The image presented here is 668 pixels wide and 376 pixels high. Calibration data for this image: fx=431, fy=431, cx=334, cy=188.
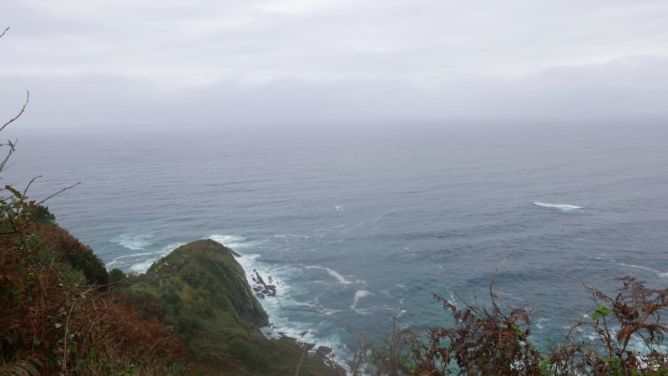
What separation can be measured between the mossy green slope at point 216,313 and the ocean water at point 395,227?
427 centimetres

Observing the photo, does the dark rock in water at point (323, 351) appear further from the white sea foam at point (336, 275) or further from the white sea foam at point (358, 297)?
the white sea foam at point (336, 275)

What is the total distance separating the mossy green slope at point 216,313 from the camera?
2220cm

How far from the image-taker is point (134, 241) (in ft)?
191

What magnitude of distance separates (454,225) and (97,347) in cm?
5880

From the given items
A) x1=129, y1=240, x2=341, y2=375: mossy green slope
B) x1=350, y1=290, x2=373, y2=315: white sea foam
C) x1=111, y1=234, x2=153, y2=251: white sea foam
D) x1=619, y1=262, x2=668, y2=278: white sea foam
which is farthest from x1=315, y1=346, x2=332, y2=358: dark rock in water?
x1=619, y1=262, x2=668, y2=278: white sea foam

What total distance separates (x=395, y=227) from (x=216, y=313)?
116ft

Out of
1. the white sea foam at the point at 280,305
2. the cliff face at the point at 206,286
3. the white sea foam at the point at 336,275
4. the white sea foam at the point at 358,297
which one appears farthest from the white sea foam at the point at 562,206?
the cliff face at the point at 206,286

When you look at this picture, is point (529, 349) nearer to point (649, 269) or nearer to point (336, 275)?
point (336, 275)

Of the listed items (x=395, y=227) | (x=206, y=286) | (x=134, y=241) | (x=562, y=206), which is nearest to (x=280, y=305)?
(x=206, y=286)

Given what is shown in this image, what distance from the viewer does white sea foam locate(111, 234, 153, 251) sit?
55.5 metres

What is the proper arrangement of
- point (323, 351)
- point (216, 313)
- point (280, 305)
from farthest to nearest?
point (280, 305) < point (323, 351) < point (216, 313)

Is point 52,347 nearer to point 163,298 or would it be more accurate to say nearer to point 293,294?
point 163,298

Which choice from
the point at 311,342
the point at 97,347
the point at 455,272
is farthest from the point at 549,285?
the point at 97,347

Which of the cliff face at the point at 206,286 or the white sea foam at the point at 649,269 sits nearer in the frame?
the cliff face at the point at 206,286
